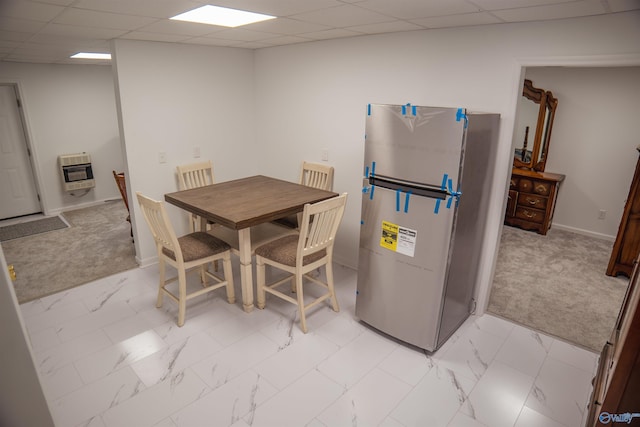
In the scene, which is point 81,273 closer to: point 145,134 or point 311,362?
point 145,134

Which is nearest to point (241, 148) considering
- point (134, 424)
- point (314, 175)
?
point (314, 175)

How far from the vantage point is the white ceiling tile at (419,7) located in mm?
1975

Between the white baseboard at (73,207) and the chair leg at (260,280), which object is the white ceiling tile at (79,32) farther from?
the white baseboard at (73,207)

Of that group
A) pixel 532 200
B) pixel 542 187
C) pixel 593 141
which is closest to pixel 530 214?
pixel 532 200

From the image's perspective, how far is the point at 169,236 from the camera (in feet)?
8.77

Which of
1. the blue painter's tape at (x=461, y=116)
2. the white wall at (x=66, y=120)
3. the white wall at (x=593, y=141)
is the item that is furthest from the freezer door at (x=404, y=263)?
the white wall at (x=66, y=120)

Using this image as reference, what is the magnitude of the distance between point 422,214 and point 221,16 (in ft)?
6.34

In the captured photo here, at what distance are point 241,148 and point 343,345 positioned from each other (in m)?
2.70

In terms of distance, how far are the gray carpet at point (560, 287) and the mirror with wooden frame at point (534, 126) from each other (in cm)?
97

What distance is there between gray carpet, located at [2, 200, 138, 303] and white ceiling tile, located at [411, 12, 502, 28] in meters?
3.46

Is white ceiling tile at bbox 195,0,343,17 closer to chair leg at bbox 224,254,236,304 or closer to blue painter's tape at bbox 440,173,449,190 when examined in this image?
blue painter's tape at bbox 440,173,449,190

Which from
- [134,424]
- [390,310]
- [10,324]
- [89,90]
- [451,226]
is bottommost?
[134,424]

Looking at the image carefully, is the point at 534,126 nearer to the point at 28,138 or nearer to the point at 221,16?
the point at 221,16

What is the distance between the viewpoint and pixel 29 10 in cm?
207
